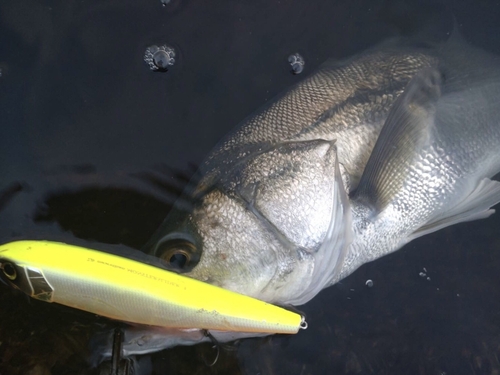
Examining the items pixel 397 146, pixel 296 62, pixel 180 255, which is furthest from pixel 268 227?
pixel 296 62

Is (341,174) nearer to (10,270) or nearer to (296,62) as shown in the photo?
(296,62)

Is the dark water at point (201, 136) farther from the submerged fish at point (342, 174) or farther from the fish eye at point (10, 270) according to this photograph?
the fish eye at point (10, 270)

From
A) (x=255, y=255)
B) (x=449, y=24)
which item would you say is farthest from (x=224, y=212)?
(x=449, y=24)

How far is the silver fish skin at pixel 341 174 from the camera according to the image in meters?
1.68

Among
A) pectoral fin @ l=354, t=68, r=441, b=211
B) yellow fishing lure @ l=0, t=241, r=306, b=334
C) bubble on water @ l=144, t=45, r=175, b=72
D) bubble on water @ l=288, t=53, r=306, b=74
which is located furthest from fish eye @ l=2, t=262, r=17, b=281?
bubble on water @ l=288, t=53, r=306, b=74

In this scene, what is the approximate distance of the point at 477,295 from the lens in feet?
8.04

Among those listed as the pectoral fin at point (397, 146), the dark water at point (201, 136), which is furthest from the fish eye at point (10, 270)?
the pectoral fin at point (397, 146)

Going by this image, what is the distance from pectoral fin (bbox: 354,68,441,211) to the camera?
194 cm

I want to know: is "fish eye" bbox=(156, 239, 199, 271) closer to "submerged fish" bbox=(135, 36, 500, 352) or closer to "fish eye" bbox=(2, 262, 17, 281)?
"submerged fish" bbox=(135, 36, 500, 352)

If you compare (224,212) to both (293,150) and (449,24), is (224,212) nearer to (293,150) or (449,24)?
(293,150)

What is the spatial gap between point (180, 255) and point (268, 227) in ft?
1.17

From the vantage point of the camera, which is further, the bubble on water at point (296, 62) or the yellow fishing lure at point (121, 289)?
the bubble on water at point (296, 62)

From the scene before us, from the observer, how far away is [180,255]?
5.37ft

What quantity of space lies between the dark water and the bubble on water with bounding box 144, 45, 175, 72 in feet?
0.15
